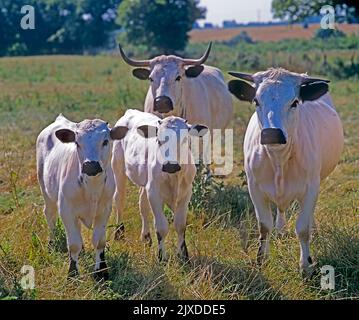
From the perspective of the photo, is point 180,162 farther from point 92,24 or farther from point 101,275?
point 92,24

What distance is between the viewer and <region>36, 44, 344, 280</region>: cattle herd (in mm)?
5734

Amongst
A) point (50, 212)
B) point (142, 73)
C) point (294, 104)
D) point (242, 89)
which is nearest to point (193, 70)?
point (142, 73)

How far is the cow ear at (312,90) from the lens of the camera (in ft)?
19.3

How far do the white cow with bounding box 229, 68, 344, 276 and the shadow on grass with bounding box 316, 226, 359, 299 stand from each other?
0.24 m

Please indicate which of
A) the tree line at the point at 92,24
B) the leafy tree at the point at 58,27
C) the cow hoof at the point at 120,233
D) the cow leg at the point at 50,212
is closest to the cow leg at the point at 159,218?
the cow hoof at the point at 120,233

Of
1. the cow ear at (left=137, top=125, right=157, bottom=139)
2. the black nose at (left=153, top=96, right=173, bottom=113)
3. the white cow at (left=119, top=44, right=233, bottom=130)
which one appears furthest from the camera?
the white cow at (left=119, top=44, right=233, bottom=130)

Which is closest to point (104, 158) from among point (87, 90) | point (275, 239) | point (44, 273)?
point (44, 273)

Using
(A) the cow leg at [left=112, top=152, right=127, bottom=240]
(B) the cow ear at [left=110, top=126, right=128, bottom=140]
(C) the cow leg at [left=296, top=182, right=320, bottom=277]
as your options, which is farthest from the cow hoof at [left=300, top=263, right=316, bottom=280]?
(A) the cow leg at [left=112, top=152, right=127, bottom=240]

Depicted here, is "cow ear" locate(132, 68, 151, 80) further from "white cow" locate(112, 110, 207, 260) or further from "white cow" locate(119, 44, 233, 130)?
"white cow" locate(112, 110, 207, 260)

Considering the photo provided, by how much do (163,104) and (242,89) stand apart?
7.01 ft

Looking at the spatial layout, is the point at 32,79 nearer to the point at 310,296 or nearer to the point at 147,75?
the point at 147,75

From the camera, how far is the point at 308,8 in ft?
92.4

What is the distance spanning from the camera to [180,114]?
348 inches

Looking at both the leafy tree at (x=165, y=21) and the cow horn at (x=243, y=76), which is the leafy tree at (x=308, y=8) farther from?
the cow horn at (x=243, y=76)
